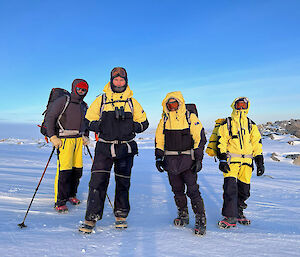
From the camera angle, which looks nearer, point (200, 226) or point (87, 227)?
point (87, 227)

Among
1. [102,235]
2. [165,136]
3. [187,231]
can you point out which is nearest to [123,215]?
[102,235]

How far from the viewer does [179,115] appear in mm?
3697

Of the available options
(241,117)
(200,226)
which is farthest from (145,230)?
(241,117)

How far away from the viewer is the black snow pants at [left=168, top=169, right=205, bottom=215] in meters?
3.55

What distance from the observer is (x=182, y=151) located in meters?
3.63

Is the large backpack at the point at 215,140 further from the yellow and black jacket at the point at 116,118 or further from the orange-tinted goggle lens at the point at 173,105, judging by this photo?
the yellow and black jacket at the point at 116,118

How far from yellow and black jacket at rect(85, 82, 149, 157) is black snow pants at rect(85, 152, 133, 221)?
0.25 meters

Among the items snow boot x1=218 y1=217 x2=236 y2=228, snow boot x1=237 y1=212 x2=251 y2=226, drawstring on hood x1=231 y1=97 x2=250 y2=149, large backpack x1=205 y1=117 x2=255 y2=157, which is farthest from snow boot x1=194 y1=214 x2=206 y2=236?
drawstring on hood x1=231 y1=97 x2=250 y2=149

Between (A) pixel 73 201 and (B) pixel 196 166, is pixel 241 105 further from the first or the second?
(A) pixel 73 201

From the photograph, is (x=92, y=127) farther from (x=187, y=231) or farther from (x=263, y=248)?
(x=263, y=248)

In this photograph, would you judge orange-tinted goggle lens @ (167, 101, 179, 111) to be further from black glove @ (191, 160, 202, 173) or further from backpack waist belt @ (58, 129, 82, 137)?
backpack waist belt @ (58, 129, 82, 137)

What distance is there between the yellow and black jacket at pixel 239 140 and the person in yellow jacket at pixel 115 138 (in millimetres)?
1502

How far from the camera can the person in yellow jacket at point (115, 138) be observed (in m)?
3.53

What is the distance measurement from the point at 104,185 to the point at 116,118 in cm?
108
